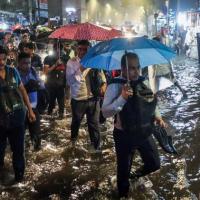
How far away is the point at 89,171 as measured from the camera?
6500 mm

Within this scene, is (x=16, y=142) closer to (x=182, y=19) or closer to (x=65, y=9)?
(x=182, y=19)

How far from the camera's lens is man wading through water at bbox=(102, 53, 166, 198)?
4.51 m

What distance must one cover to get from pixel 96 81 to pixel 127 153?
2.68 m

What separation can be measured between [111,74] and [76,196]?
144 inches

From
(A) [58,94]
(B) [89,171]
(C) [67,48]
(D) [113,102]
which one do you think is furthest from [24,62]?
(C) [67,48]

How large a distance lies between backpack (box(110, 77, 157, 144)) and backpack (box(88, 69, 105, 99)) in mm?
2670

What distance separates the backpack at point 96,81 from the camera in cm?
733

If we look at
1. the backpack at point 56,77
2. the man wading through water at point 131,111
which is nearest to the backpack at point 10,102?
the man wading through water at point 131,111

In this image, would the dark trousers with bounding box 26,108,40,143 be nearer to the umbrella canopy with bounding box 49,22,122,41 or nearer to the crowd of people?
the crowd of people

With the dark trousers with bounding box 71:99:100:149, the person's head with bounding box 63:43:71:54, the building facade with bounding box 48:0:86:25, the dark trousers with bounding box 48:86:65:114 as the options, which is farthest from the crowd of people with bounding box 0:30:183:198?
the building facade with bounding box 48:0:86:25

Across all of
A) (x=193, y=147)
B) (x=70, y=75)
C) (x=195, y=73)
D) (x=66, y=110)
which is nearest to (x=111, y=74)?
(x=70, y=75)

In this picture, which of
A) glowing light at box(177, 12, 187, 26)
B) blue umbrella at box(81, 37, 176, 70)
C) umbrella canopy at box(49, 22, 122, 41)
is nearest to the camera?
blue umbrella at box(81, 37, 176, 70)

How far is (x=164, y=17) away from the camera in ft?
152

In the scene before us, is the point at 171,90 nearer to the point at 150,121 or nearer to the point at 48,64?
the point at 48,64
